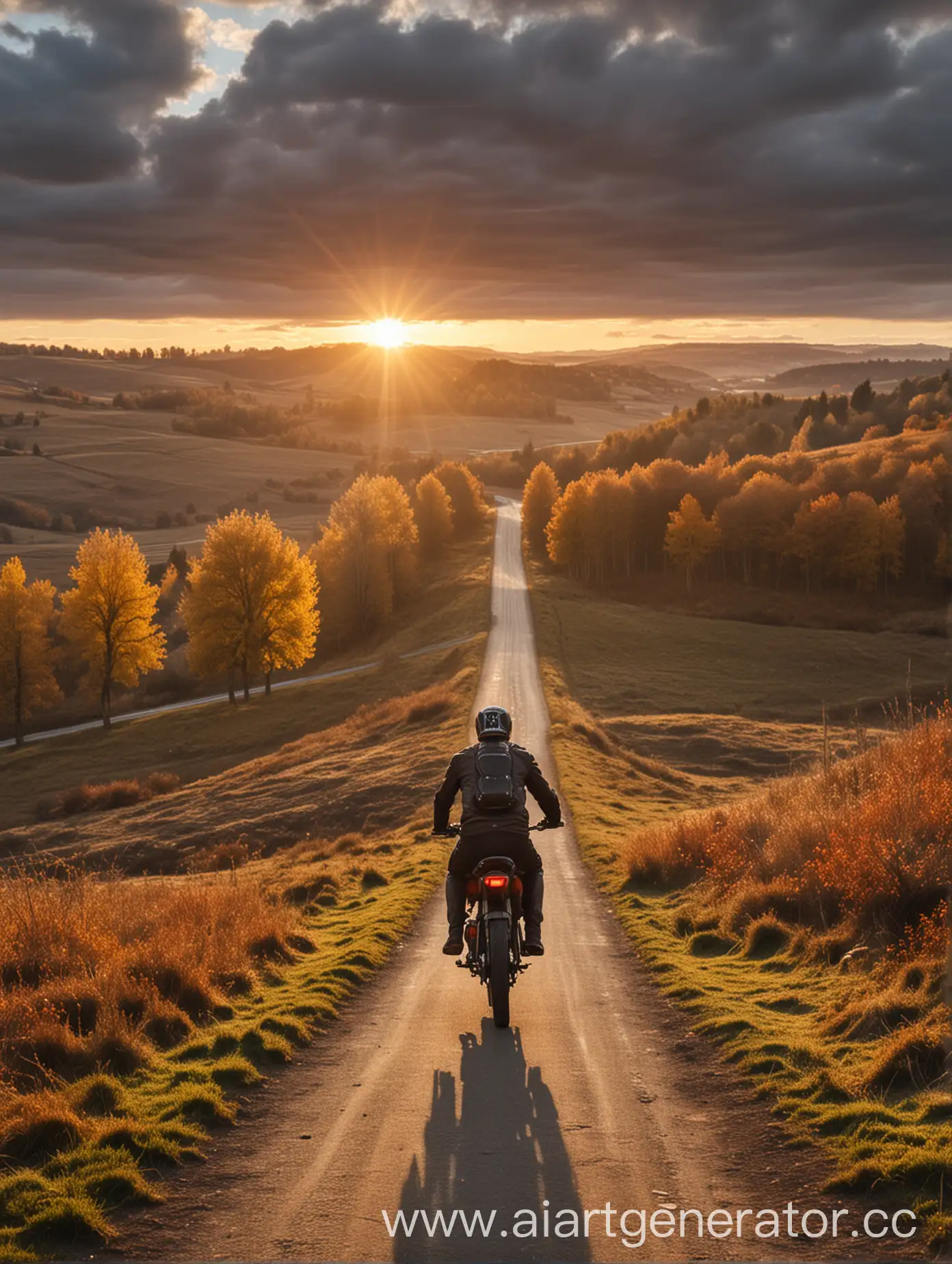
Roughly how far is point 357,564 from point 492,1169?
96.7m

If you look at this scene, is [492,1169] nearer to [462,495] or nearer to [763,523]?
[763,523]

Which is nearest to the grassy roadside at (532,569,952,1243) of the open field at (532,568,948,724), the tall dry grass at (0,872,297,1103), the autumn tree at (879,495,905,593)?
the tall dry grass at (0,872,297,1103)

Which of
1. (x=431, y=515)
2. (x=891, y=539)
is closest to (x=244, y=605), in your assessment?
(x=431, y=515)

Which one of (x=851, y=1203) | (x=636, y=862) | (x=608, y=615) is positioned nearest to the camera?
(x=851, y=1203)

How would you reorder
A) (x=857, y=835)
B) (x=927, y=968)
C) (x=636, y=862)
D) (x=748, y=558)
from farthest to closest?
(x=748, y=558) → (x=636, y=862) → (x=857, y=835) → (x=927, y=968)

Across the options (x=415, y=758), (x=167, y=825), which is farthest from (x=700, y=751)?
(x=167, y=825)

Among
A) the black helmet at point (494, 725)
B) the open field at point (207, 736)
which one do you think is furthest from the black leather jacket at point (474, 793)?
the open field at point (207, 736)

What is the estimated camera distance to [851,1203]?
26.3ft

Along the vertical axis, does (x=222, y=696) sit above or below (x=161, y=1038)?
below

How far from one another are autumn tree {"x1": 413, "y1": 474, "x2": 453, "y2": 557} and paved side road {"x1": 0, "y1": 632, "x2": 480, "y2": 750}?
44.2 metres

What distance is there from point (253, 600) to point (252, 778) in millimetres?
31188

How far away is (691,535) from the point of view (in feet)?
406

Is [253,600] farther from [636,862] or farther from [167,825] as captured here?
[636,862]

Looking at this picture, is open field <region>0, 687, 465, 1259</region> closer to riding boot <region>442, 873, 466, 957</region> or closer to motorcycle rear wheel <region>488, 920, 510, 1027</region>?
riding boot <region>442, 873, 466, 957</region>
